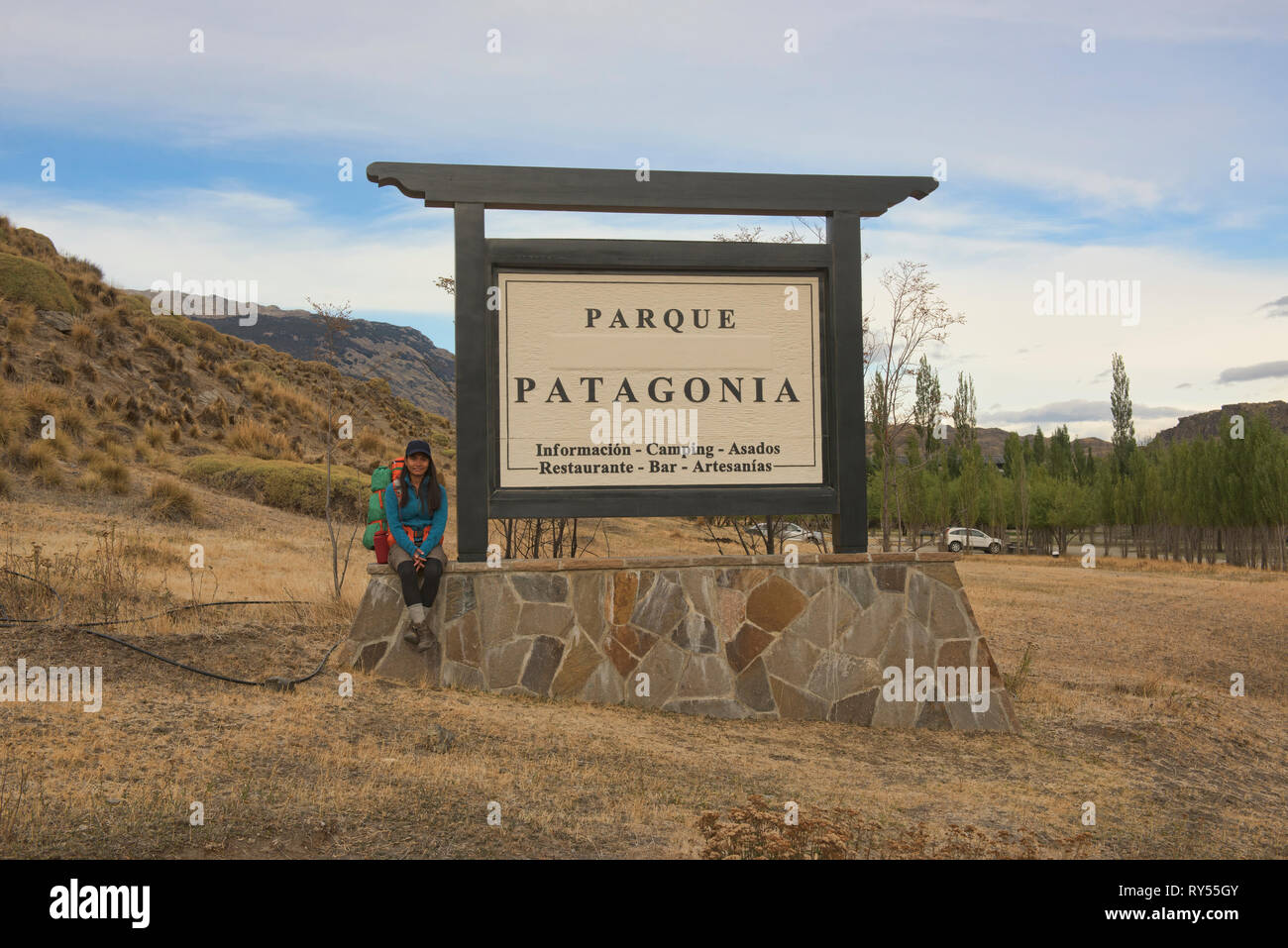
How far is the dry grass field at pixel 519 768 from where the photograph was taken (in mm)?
4297

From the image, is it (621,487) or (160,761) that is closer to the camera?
(160,761)

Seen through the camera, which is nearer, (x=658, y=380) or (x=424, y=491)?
(x=424, y=491)

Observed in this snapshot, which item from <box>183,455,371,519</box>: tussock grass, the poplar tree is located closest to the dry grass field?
<box>183,455,371,519</box>: tussock grass

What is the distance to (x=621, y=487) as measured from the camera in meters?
7.96

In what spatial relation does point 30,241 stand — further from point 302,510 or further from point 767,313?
point 767,313

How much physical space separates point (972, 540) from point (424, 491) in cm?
4892

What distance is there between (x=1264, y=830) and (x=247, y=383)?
30.1 meters

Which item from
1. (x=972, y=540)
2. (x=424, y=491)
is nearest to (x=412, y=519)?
(x=424, y=491)

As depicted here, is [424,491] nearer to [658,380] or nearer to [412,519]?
[412,519]

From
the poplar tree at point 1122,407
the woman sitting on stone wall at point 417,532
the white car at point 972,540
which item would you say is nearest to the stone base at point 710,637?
the woman sitting on stone wall at point 417,532

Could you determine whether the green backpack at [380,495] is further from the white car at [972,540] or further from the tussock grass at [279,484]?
the white car at [972,540]

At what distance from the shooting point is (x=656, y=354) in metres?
8.06
